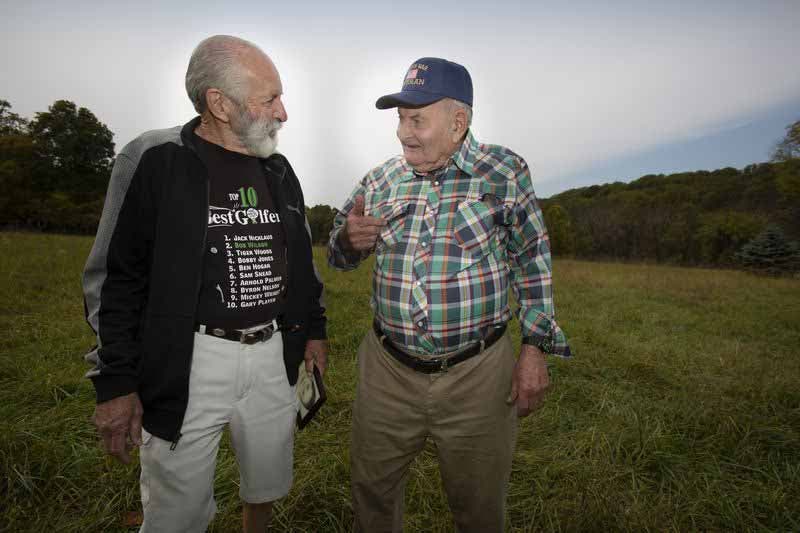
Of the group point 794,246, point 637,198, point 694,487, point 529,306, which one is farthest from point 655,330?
point 637,198

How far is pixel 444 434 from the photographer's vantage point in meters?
1.91

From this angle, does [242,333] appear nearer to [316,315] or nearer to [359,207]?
[316,315]

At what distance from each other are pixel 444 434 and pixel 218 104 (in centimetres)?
184

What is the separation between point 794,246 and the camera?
21219mm

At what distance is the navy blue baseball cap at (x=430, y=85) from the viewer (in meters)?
1.91

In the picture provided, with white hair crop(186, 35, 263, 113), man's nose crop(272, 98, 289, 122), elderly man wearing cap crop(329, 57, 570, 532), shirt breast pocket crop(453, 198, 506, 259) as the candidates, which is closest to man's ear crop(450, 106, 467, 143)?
elderly man wearing cap crop(329, 57, 570, 532)

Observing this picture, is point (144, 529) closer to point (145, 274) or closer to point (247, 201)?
point (145, 274)

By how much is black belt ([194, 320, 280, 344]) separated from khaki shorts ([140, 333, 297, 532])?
2 cm

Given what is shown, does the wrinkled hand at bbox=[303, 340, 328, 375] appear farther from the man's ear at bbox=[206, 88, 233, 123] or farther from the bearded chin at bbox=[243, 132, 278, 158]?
the man's ear at bbox=[206, 88, 233, 123]

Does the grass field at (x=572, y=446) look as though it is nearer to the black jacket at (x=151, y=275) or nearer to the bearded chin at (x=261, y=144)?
the black jacket at (x=151, y=275)

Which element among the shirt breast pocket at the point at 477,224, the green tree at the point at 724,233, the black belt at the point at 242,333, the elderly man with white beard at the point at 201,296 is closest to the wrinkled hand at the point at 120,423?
the elderly man with white beard at the point at 201,296

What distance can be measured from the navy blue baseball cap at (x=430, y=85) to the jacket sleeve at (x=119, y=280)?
3.83 feet

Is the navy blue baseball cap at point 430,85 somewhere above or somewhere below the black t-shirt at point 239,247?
above

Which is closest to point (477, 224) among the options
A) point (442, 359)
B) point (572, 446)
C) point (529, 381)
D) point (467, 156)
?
point (467, 156)
